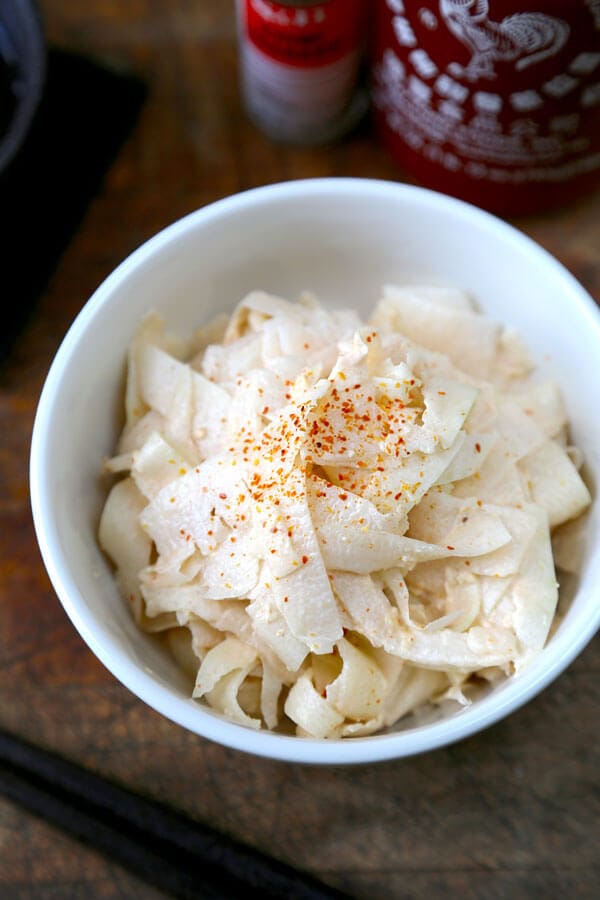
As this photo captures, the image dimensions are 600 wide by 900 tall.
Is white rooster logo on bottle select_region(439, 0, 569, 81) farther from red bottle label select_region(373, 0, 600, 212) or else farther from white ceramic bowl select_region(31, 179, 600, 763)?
white ceramic bowl select_region(31, 179, 600, 763)

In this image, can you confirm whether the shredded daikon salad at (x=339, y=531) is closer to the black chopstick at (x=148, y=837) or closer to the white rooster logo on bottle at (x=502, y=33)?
the black chopstick at (x=148, y=837)

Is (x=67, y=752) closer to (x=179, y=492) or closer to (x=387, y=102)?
(x=179, y=492)

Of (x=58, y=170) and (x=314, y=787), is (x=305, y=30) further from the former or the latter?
(x=314, y=787)

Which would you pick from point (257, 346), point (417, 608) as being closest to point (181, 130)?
point (257, 346)

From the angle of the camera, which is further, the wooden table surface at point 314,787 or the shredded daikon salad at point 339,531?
the wooden table surface at point 314,787

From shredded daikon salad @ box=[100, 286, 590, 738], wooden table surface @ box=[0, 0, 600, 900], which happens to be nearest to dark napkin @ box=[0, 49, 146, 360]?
wooden table surface @ box=[0, 0, 600, 900]

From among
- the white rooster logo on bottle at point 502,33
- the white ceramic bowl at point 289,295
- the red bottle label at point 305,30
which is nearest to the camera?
the white ceramic bowl at point 289,295

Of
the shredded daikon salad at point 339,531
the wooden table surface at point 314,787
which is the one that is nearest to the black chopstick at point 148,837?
the wooden table surface at point 314,787
